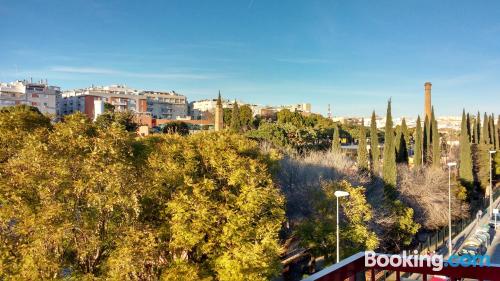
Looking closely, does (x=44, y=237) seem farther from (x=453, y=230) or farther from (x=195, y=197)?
(x=453, y=230)

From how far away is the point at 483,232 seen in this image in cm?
2497

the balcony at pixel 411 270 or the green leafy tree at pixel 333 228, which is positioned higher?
the balcony at pixel 411 270

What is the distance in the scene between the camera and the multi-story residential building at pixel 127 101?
92000mm

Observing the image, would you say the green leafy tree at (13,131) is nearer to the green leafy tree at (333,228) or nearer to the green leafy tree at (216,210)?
the green leafy tree at (216,210)

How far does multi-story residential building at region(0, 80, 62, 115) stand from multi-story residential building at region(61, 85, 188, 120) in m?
6.80

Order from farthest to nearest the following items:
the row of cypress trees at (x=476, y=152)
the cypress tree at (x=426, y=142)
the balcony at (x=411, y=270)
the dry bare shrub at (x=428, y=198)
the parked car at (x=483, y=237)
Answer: the cypress tree at (x=426, y=142), the row of cypress trees at (x=476, y=152), the dry bare shrub at (x=428, y=198), the parked car at (x=483, y=237), the balcony at (x=411, y=270)

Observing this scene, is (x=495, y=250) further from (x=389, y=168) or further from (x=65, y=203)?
(x=65, y=203)

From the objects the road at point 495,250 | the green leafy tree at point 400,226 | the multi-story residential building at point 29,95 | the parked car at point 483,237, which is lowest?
the road at point 495,250

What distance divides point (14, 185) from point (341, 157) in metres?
21.7

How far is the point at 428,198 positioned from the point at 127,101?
89518mm

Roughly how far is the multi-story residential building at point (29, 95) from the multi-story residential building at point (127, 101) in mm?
6796

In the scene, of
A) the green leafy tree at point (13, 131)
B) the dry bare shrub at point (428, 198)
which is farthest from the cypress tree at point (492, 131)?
the green leafy tree at point (13, 131)

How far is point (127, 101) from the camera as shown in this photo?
104 m

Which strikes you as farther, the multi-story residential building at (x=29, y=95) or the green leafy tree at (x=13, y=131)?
the multi-story residential building at (x=29, y=95)
